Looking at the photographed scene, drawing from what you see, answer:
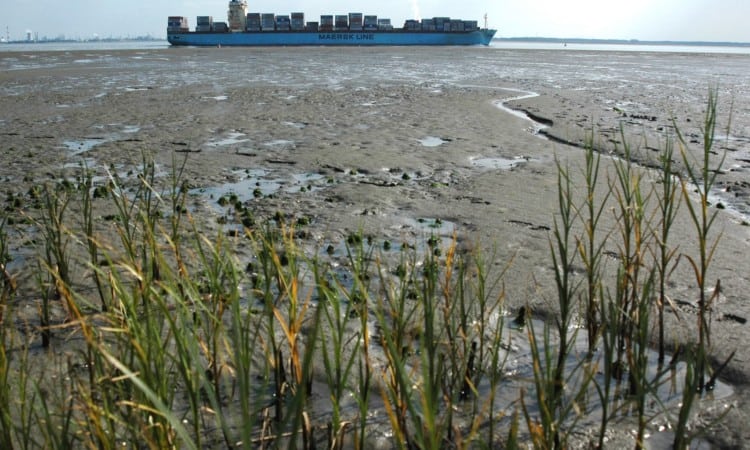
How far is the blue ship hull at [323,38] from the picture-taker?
71.8 meters

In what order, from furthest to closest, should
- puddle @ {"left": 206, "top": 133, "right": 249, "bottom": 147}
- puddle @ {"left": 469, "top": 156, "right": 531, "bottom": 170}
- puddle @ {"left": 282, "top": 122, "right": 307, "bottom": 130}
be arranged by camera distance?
puddle @ {"left": 282, "top": 122, "right": 307, "bottom": 130}, puddle @ {"left": 206, "top": 133, "right": 249, "bottom": 147}, puddle @ {"left": 469, "top": 156, "right": 531, "bottom": 170}

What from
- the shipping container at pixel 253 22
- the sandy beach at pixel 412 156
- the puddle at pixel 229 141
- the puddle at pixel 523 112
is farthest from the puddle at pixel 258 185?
the shipping container at pixel 253 22

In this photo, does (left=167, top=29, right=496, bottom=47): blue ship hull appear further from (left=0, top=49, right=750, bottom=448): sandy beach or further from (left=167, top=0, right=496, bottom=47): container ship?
(left=0, top=49, right=750, bottom=448): sandy beach

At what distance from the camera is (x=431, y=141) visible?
29.6 ft

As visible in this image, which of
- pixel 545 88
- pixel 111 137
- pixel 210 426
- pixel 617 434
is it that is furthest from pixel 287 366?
pixel 545 88

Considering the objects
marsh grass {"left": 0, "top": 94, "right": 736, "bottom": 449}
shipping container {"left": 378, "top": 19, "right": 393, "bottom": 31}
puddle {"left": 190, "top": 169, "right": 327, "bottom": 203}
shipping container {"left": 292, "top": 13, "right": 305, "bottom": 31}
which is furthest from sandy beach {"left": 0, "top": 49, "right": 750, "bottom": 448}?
shipping container {"left": 292, "top": 13, "right": 305, "bottom": 31}

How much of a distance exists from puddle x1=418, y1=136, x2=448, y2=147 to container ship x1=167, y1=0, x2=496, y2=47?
6658 centimetres

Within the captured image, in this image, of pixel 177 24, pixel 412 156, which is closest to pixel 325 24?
pixel 177 24

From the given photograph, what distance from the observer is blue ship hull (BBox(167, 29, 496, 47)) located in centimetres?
7181

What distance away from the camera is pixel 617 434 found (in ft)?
→ 7.68

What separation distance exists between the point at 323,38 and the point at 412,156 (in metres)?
69.1

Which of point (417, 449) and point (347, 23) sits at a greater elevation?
point (347, 23)

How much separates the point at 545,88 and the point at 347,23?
64623mm

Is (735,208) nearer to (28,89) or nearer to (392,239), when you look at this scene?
(392,239)
